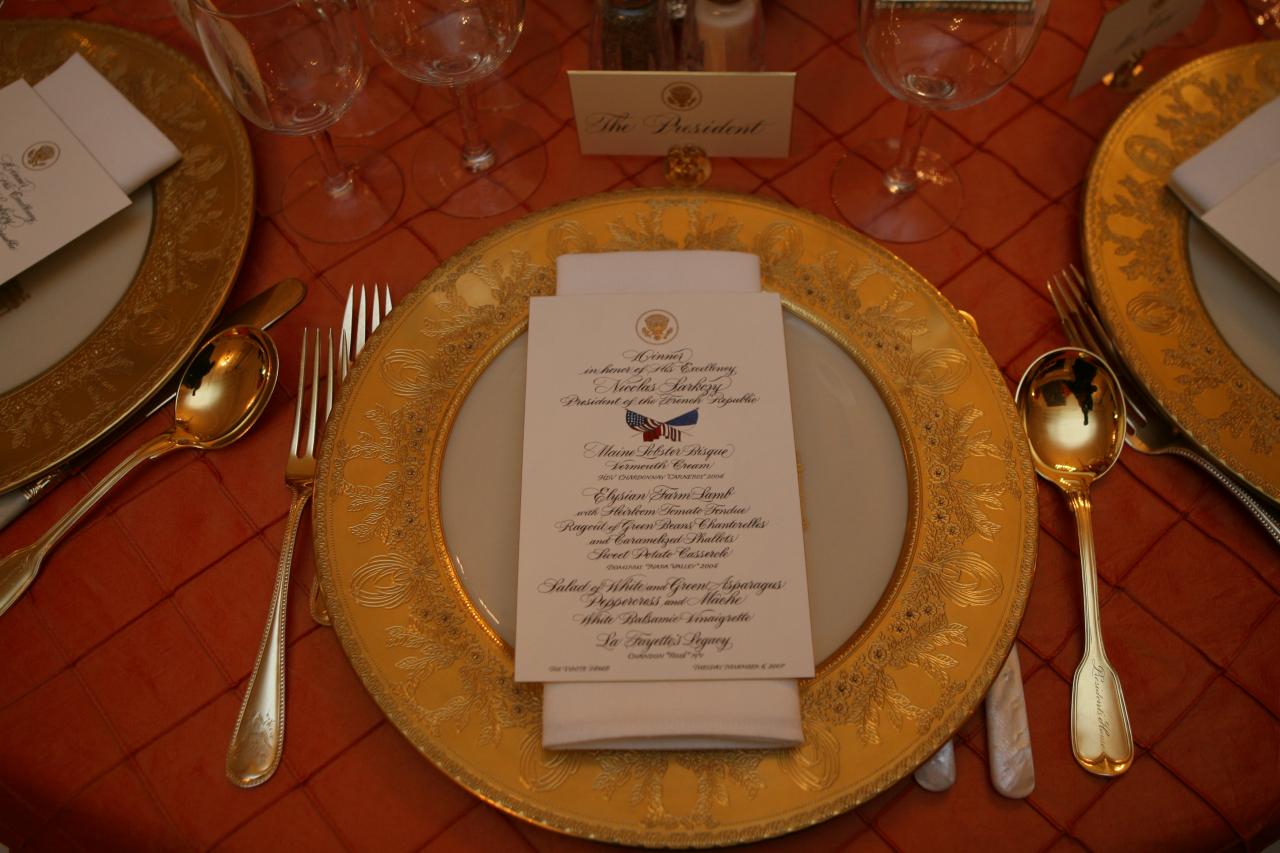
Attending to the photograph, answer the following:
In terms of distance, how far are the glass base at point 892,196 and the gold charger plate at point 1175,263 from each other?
105mm

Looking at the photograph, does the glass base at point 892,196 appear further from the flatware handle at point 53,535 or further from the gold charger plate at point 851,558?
the flatware handle at point 53,535

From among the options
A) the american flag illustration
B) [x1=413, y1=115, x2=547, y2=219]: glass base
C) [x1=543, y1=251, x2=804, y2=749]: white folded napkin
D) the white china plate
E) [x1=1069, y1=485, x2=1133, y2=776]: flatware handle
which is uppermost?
[x1=413, y1=115, x2=547, y2=219]: glass base

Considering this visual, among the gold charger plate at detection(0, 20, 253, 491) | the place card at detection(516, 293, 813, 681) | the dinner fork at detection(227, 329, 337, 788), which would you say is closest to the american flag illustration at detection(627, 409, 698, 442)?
the place card at detection(516, 293, 813, 681)

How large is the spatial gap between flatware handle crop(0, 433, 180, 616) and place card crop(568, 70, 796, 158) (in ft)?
1.32

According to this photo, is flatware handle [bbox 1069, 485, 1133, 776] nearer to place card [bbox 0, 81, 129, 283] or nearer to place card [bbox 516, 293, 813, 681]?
place card [bbox 516, 293, 813, 681]

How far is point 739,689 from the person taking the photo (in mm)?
453

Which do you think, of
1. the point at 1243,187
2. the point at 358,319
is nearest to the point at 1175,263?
the point at 1243,187

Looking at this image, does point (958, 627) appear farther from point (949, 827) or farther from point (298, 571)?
point (298, 571)

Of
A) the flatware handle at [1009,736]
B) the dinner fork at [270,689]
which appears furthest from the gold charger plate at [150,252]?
the flatware handle at [1009,736]

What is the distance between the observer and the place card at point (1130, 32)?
0.63 m

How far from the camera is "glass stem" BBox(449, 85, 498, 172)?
68 centimetres

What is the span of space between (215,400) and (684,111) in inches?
16.4

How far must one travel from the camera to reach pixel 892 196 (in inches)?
26.9

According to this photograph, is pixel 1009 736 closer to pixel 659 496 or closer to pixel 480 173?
pixel 659 496
